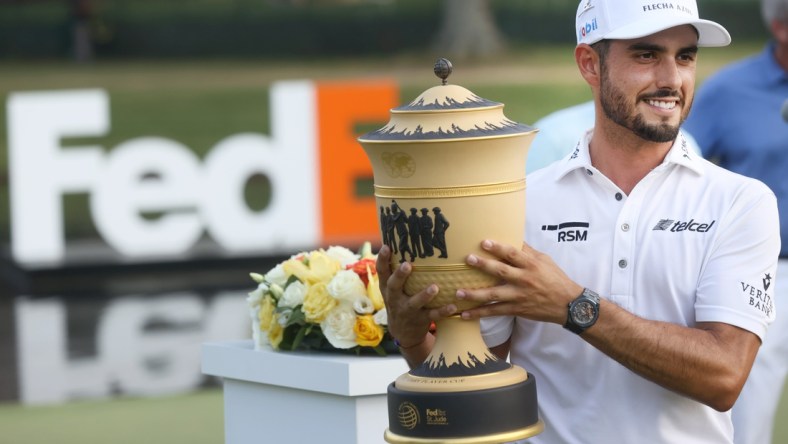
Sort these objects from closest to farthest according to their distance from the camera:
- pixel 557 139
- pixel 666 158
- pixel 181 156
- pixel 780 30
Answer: pixel 666 158 → pixel 557 139 → pixel 780 30 → pixel 181 156

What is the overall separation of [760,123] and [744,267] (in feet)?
9.49

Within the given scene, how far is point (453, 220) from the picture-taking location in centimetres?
236

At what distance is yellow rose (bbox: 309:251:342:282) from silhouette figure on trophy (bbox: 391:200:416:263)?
1634 millimetres

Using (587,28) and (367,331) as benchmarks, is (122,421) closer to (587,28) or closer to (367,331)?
(367,331)

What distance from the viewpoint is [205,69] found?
2173 cm

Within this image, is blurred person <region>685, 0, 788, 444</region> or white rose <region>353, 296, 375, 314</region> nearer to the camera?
white rose <region>353, 296, 375, 314</region>

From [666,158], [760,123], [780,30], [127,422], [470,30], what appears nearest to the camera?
[666,158]

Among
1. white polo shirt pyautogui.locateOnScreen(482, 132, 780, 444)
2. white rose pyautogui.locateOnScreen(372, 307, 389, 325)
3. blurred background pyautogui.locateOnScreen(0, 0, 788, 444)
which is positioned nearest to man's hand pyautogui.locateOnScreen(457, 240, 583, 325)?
white polo shirt pyautogui.locateOnScreen(482, 132, 780, 444)

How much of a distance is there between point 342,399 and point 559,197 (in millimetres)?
1226

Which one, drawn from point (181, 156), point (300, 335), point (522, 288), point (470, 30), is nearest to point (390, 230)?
point (522, 288)

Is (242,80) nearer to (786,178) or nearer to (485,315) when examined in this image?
(786,178)

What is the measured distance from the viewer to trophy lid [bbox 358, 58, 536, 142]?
235cm

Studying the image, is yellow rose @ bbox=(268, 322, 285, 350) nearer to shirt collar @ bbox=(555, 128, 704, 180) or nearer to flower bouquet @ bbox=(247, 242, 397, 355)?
flower bouquet @ bbox=(247, 242, 397, 355)

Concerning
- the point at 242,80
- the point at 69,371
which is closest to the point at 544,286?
the point at 69,371
